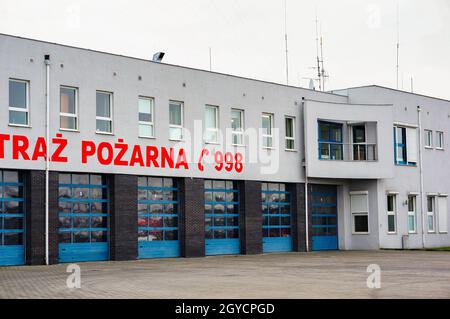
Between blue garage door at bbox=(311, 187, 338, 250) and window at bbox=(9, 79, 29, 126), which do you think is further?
blue garage door at bbox=(311, 187, 338, 250)

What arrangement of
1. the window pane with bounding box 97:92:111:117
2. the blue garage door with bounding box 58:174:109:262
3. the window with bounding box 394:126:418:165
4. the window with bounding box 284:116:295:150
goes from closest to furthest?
the blue garage door with bounding box 58:174:109:262 < the window pane with bounding box 97:92:111:117 < the window with bounding box 284:116:295:150 < the window with bounding box 394:126:418:165

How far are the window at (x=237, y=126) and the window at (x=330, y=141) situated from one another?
15.8 ft

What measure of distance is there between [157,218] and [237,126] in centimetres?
579

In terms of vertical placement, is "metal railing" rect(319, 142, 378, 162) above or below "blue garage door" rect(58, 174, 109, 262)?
above

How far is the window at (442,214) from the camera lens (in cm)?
4175

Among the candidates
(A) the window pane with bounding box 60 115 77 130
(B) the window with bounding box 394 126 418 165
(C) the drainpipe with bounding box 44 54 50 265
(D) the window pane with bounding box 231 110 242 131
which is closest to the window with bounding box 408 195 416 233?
(B) the window with bounding box 394 126 418 165

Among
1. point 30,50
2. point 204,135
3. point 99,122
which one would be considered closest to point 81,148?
point 99,122

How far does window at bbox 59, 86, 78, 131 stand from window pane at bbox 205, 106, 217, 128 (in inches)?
246

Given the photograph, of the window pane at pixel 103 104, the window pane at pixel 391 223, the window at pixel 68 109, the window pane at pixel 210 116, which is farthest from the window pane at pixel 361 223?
the window at pixel 68 109

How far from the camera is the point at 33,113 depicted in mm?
25859

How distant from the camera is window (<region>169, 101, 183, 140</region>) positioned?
3044cm

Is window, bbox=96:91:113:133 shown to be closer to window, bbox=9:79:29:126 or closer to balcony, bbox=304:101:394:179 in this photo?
window, bbox=9:79:29:126

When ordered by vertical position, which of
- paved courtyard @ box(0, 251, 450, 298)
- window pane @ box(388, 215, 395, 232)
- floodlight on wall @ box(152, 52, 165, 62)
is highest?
floodlight on wall @ box(152, 52, 165, 62)

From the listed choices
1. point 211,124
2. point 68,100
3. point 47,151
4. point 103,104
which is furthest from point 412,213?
point 47,151
